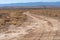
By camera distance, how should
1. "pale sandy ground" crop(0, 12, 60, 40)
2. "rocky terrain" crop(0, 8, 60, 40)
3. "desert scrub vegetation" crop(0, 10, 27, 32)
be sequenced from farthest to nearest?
"desert scrub vegetation" crop(0, 10, 27, 32), "rocky terrain" crop(0, 8, 60, 40), "pale sandy ground" crop(0, 12, 60, 40)

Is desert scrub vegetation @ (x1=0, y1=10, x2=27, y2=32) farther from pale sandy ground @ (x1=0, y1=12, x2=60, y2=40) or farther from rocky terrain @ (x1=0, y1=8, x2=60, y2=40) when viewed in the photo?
pale sandy ground @ (x1=0, y1=12, x2=60, y2=40)

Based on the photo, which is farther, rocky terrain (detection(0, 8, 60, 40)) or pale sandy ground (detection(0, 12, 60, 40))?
rocky terrain (detection(0, 8, 60, 40))

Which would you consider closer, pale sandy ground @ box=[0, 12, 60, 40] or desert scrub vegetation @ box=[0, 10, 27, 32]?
pale sandy ground @ box=[0, 12, 60, 40]

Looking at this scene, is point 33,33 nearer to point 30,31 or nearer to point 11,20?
point 30,31

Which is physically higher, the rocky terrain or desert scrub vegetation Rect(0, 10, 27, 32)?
the rocky terrain

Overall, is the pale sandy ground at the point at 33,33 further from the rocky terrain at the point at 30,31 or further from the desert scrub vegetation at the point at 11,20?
the desert scrub vegetation at the point at 11,20

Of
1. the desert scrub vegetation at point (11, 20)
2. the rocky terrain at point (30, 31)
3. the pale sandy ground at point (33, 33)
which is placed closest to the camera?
the pale sandy ground at point (33, 33)

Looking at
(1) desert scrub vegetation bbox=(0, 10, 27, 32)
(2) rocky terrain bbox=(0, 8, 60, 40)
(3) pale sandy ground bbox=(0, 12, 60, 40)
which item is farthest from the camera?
(1) desert scrub vegetation bbox=(0, 10, 27, 32)

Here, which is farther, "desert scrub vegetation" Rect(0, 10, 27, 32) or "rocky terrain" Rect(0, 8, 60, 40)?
"desert scrub vegetation" Rect(0, 10, 27, 32)

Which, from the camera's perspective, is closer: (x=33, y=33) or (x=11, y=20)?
(x=33, y=33)

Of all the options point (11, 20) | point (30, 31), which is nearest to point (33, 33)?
point (30, 31)

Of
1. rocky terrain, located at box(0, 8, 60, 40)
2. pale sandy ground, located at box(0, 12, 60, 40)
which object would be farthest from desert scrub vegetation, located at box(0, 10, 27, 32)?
pale sandy ground, located at box(0, 12, 60, 40)

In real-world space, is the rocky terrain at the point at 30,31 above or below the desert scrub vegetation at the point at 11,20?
above

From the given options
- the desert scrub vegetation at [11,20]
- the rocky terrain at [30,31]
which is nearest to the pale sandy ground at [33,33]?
the rocky terrain at [30,31]
